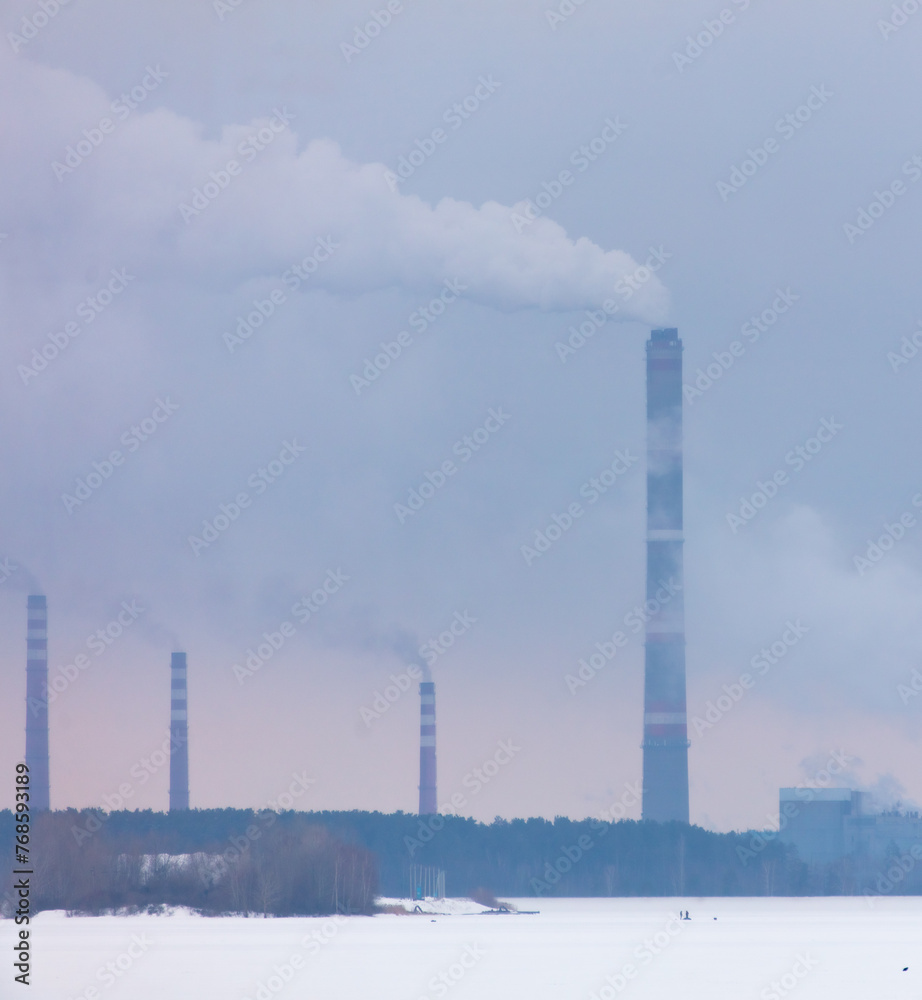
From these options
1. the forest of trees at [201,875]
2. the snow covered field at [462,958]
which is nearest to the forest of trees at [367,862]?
the forest of trees at [201,875]

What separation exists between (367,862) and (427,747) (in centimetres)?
1408

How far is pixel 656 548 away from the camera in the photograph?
72.2 meters

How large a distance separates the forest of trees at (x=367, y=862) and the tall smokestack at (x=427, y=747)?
11.0 feet

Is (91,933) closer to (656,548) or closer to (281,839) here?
(281,839)

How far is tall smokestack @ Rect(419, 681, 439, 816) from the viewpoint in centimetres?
7375

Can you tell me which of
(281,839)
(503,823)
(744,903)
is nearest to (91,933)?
(281,839)

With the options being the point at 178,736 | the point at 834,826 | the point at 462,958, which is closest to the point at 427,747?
the point at 178,736

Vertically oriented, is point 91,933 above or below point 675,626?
below

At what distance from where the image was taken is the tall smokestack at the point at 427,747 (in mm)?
73750

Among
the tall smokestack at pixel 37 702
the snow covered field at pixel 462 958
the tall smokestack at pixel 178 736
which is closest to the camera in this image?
the snow covered field at pixel 462 958

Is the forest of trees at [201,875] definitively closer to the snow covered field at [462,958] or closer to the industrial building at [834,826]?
the snow covered field at [462,958]

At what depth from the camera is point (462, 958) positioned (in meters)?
37.0

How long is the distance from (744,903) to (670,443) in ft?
64.3

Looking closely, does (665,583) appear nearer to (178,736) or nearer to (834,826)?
(178,736)
